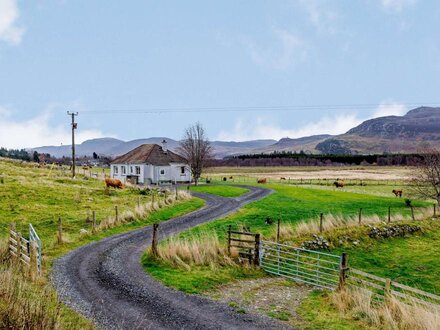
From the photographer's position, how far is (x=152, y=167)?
68625 mm

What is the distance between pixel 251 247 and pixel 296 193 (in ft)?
118

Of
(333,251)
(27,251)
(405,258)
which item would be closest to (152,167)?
(333,251)

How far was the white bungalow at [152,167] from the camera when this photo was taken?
225 ft

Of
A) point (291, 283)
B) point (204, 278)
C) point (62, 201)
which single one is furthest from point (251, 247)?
point (62, 201)

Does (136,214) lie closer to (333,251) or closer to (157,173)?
(333,251)

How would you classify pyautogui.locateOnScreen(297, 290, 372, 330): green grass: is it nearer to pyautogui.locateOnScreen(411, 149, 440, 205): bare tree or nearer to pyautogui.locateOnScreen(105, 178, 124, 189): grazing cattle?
pyautogui.locateOnScreen(411, 149, 440, 205): bare tree

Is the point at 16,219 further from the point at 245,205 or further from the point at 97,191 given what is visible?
the point at 245,205

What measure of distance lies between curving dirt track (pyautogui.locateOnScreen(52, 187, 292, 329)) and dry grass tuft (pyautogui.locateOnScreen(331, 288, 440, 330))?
3.52 metres

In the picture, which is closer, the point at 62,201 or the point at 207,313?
the point at 207,313

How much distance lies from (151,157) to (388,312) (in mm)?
59136

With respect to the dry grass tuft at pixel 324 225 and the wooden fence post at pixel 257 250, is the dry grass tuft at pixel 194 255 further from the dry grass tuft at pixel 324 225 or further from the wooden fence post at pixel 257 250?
the dry grass tuft at pixel 324 225

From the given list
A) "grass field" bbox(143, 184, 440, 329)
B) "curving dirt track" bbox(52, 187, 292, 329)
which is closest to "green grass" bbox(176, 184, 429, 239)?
"grass field" bbox(143, 184, 440, 329)

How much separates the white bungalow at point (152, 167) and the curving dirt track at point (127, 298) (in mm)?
45047

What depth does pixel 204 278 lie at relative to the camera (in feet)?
59.2
